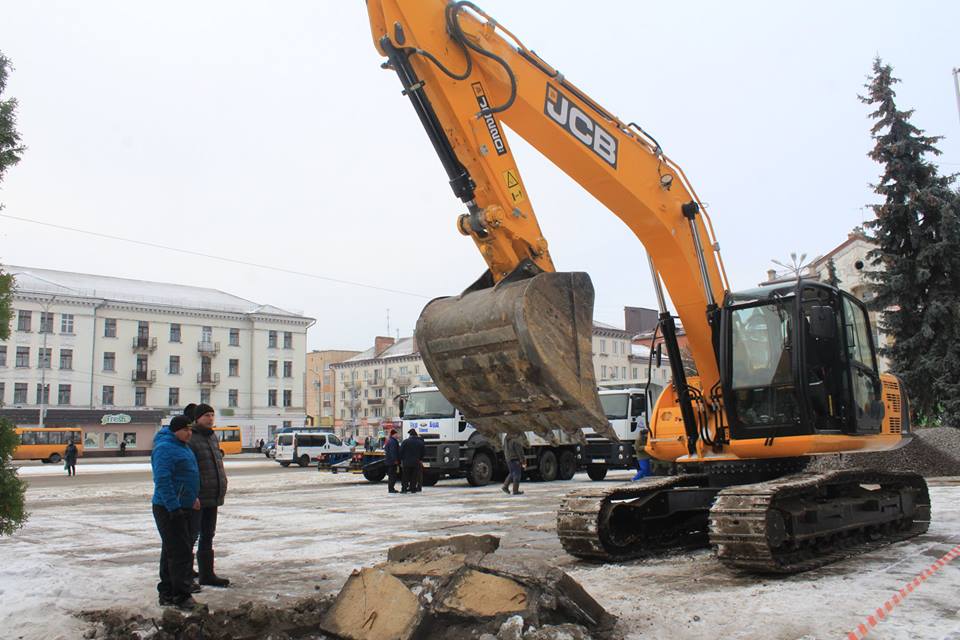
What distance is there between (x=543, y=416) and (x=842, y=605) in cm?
259

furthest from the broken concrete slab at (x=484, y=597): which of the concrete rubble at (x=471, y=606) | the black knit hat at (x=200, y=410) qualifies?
the black knit hat at (x=200, y=410)

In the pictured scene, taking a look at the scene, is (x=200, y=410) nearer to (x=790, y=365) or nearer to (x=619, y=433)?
(x=790, y=365)

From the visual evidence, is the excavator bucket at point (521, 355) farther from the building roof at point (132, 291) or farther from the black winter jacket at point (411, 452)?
the building roof at point (132, 291)

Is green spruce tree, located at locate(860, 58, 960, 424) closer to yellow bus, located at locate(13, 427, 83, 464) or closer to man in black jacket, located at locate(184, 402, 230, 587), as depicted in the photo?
man in black jacket, located at locate(184, 402, 230, 587)

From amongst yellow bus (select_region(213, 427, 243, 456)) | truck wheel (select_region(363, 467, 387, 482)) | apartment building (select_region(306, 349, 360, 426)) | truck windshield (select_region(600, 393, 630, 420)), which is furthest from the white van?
apartment building (select_region(306, 349, 360, 426))

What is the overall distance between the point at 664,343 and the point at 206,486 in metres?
4.88

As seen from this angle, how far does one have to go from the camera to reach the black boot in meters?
7.23

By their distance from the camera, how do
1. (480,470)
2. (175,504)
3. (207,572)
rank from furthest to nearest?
1. (480,470)
2. (207,572)
3. (175,504)

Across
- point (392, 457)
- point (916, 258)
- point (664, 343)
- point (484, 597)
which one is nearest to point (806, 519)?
point (664, 343)

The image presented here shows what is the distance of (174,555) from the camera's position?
6414 mm

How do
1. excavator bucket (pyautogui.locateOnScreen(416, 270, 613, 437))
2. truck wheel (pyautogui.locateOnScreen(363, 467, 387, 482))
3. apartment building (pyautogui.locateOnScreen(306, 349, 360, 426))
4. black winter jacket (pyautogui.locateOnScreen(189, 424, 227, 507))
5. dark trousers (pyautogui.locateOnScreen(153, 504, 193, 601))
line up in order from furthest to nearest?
apartment building (pyautogui.locateOnScreen(306, 349, 360, 426)) < truck wheel (pyautogui.locateOnScreen(363, 467, 387, 482)) < black winter jacket (pyautogui.locateOnScreen(189, 424, 227, 507)) < dark trousers (pyautogui.locateOnScreen(153, 504, 193, 601)) < excavator bucket (pyautogui.locateOnScreen(416, 270, 613, 437))

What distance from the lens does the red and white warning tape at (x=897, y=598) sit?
5334 mm

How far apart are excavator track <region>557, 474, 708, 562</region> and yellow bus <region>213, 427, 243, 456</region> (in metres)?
49.2

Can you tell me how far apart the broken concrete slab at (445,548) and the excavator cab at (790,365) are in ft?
9.50
